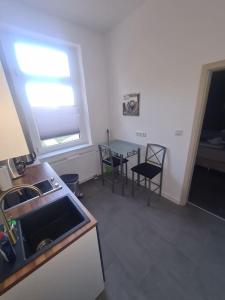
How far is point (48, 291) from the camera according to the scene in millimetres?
833

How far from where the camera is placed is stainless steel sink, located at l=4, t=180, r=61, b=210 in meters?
1.26

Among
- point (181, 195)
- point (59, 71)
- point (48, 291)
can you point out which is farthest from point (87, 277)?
point (59, 71)

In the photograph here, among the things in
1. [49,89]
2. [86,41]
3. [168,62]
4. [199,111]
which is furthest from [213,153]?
[49,89]

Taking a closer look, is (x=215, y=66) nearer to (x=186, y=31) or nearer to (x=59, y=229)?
(x=186, y=31)

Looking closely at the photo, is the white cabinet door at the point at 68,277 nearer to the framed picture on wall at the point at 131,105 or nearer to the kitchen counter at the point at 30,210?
the kitchen counter at the point at 30,210

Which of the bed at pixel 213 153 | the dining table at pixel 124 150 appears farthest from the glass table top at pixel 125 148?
the bed at pixel 213 153

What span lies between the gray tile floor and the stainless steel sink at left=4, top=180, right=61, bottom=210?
0.95m

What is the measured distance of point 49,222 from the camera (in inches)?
47.3

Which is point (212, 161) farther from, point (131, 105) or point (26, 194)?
point (26, 194)

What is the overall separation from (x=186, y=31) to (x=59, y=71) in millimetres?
1914

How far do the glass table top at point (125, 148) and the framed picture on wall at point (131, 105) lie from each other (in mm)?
561

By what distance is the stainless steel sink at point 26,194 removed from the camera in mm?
1260

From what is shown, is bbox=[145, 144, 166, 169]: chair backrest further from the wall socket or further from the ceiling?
the ceiling

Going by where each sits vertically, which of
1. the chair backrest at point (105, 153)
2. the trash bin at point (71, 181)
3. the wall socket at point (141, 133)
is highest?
the wall socket at point (141, 133)
